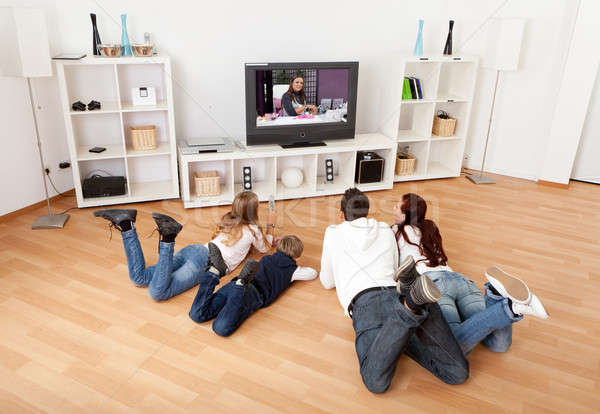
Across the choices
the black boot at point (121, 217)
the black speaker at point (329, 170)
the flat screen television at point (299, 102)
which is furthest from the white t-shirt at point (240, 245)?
the black speaker at point (329, 170)

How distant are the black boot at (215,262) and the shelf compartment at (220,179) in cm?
132

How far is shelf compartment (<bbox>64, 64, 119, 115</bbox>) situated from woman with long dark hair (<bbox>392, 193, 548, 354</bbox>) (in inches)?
104

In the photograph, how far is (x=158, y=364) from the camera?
2.45 m

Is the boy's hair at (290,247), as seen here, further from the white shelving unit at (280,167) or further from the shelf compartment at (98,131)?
the shelf compartment at (98,131)

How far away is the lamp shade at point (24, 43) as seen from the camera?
11.2 feet

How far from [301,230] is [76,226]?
183cm

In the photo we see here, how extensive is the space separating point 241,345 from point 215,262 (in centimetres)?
53

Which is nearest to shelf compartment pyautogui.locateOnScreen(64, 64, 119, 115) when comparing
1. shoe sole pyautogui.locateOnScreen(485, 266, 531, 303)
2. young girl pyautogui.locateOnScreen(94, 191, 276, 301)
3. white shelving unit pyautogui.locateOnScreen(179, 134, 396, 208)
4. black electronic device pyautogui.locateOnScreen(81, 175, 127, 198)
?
black electronic device pyautogui.locateOnScreen(81, 175, 127, 198)

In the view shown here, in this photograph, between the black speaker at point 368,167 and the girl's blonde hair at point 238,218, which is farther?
the black speaker at point 368,167

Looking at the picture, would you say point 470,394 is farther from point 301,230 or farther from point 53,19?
point 53,19

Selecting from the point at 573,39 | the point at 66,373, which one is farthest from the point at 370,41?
the point at 66,373

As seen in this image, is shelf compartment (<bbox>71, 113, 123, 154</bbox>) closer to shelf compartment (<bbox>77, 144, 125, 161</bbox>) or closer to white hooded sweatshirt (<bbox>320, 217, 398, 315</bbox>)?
shelf compartment (<bbox>77, 144, 125, 161</bbox>)

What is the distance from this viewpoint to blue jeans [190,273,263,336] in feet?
8.75

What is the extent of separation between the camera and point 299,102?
14.3 feet
